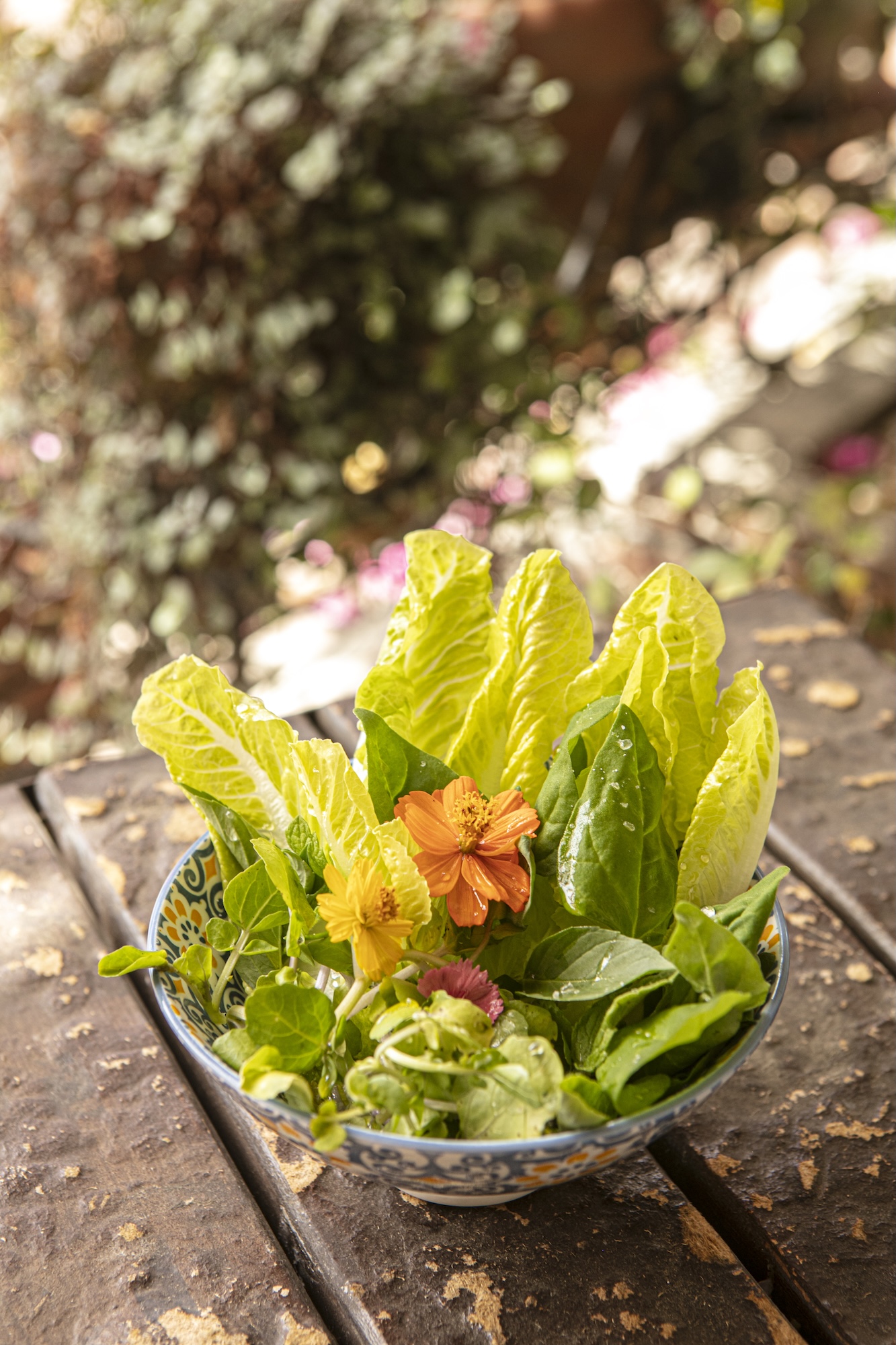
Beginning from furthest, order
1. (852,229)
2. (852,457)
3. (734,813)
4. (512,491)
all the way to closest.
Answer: (852,229), (852,457), (512,491), (734,813)

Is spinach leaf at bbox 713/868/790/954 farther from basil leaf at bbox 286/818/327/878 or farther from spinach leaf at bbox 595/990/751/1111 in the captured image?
basil leaf at bbox 286/818/327/878

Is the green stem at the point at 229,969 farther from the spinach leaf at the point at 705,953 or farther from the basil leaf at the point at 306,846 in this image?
the spinach leaf at the point at 705,953

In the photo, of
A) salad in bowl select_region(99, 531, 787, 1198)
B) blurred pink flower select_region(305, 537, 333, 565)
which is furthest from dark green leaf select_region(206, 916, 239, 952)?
blurred pink flower select_region(305, 537, 333, 565)

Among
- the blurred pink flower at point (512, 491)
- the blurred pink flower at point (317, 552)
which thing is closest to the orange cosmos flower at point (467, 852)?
the blurred pink flower at point (317, 552)

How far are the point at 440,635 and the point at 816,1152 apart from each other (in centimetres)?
41

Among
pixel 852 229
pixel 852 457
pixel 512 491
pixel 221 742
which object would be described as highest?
pixel 221 742

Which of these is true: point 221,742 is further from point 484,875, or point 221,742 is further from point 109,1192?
point 109,1192

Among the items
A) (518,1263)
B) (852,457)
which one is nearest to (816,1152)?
(518,1263)

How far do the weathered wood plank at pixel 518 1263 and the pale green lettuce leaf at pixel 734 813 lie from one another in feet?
0.66

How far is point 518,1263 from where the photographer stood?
0.61 metres

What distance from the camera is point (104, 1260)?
0.62 meters

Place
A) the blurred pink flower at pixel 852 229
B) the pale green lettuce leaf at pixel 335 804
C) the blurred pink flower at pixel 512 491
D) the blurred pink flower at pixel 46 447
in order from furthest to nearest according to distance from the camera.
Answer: the blurred pink flower at pixel 852 229 < the blurred pink flower at pixel 512 491 < the blurred pink flower at pixel 46 447 < the pale green lettuce leaf at pixel 335 804

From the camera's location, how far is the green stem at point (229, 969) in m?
0.62

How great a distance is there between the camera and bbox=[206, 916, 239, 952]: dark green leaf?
2.05ft
